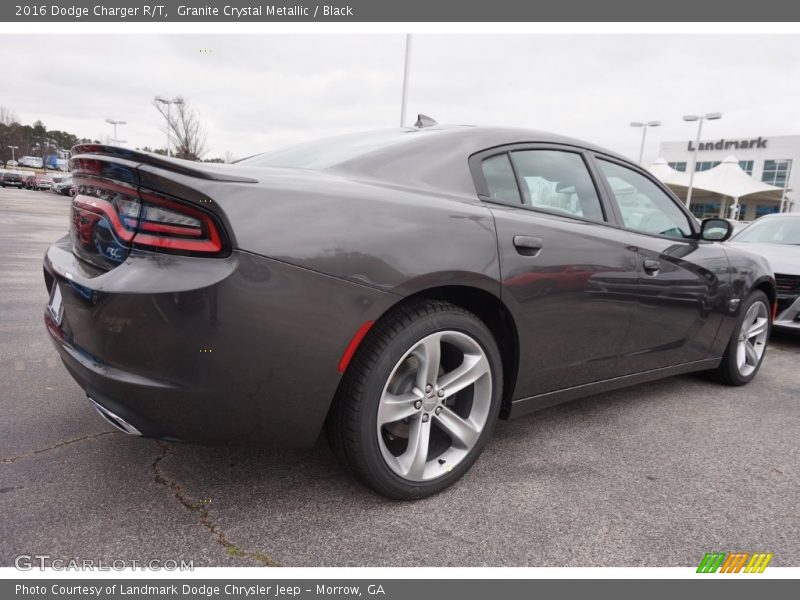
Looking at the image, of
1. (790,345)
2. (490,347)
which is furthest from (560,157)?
(790,345)

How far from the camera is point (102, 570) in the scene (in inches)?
63.3

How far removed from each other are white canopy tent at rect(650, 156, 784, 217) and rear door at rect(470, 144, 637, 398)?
56.0m

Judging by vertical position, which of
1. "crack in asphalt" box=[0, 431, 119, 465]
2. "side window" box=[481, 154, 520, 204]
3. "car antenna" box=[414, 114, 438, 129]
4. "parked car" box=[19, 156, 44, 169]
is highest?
"parked car" box=[19, 156, 44, 169]

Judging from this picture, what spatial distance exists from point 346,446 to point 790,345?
17.8ft

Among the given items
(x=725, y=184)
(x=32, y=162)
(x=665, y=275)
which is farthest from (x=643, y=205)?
(x=32, y=162)

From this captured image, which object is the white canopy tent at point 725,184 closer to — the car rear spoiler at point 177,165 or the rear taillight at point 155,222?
the car rear spoiler at point 177,165

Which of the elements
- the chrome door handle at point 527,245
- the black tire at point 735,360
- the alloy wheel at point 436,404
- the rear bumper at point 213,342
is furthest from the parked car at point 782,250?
the rear bumper at point 213,342

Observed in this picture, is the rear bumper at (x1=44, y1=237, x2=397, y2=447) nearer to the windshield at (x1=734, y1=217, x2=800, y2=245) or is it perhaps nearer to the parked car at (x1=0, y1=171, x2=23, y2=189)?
the windshield at (x1=734, y1=217, x2=800, y2=245)

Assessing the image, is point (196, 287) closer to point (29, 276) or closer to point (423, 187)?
point (423, 187)

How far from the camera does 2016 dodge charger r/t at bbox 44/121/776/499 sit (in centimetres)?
160

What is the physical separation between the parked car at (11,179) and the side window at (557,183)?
172 ft

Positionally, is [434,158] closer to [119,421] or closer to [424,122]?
[424,122]

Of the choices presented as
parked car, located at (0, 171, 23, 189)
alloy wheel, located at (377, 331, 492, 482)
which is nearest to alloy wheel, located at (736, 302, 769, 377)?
alloy wheel, located at (377, 331, 492, 482)

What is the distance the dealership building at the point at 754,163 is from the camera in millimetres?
55781
